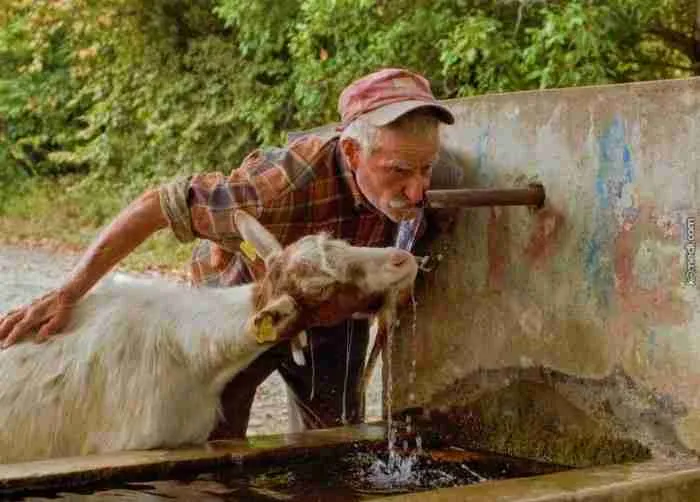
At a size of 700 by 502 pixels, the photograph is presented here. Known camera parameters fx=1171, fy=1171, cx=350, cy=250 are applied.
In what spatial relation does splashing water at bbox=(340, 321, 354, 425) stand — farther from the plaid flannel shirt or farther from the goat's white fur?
the goat's white fur

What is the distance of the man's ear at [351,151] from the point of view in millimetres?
4258

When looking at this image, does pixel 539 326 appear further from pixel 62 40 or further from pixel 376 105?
pixel 62 40

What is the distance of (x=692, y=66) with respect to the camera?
10086 millimetres

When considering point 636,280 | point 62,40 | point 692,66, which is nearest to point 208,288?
point 636,280

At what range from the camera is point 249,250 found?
4145 mm

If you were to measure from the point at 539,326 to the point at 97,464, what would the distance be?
1618 millimetres

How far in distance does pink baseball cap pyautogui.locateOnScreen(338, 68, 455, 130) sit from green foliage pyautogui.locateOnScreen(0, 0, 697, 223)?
15.9 feet

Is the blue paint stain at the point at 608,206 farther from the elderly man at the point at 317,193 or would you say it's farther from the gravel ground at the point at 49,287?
the gravel ground at the point at 49,287

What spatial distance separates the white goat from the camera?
4070 millimetres

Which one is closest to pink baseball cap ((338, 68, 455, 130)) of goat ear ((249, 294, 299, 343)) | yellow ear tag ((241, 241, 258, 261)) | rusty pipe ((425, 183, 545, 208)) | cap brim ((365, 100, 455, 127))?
cap brim ((365, 100, 455, 127))

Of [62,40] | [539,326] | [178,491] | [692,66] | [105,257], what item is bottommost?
[178,491]

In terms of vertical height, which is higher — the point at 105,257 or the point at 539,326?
the point at 105,257

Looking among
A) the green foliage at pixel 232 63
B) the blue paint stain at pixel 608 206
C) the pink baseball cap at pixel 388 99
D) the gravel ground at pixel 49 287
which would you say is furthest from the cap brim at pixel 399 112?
the green foliage at pixel 232 63

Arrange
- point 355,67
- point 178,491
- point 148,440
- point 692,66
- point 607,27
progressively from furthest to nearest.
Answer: point 355,67, point 692,66, point 607,27, point 148,440, point 178,491
